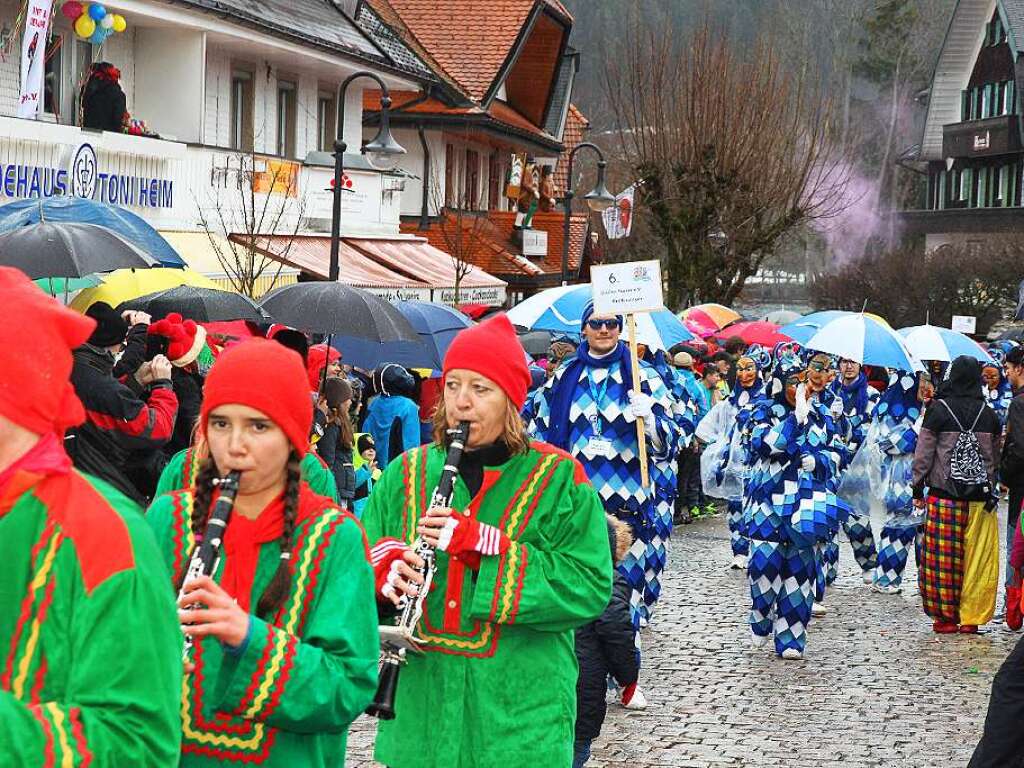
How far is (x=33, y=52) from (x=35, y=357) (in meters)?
15.0

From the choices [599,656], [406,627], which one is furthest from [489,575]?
[599,656]

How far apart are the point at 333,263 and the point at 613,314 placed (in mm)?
7578

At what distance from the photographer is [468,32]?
39719 mm

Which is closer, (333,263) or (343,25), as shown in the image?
(333,263)

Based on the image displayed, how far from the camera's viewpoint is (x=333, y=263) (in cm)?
1700

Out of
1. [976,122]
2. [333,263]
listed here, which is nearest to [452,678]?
[333,263]

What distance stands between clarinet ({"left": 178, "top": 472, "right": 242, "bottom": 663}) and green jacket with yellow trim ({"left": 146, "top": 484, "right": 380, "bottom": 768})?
112 mm

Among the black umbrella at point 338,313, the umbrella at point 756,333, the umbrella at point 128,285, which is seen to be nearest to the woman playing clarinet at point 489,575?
the black umbrella at point 338,313

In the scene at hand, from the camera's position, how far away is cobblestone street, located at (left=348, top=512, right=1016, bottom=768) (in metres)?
8.64

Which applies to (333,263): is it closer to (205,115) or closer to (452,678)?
(205,115)

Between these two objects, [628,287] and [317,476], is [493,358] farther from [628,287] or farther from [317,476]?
[628,287]

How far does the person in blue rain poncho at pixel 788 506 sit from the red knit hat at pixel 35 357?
888cm

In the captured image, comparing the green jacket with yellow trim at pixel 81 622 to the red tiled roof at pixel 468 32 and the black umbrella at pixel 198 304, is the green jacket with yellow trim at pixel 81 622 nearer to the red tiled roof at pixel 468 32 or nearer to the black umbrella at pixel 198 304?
the black umbrella at pixel 198 304

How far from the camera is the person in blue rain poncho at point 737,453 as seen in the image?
1228 centimetres
